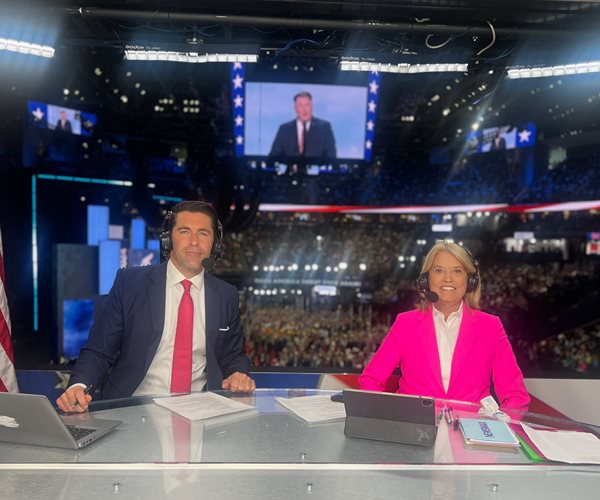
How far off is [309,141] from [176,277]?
8311 millimetres

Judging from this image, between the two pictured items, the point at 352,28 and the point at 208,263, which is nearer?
the point at 208,263

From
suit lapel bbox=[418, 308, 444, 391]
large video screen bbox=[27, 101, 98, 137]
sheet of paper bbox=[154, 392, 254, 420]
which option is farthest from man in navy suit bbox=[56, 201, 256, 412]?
large video screen bbox=[27, 101, 98, 137]

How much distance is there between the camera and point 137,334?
7.07ft

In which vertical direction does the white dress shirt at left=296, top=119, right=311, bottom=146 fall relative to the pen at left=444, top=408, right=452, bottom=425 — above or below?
above

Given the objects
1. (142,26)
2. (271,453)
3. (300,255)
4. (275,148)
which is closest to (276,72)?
(275,148)

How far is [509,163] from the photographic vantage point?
15.6m

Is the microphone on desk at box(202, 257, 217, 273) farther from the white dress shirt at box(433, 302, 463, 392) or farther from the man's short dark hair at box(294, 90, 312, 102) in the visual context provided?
the man's short dark hair at box(294, 90, 312, 102)

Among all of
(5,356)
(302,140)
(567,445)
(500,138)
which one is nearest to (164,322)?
(5,356)

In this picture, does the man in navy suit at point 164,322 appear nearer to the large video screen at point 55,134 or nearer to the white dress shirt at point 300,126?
the large video screen at point 55,134

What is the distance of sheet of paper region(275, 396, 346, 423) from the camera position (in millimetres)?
1596

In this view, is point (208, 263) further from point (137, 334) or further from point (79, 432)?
point (79, 432)

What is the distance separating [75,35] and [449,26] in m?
2.94

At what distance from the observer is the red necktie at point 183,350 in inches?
83.8

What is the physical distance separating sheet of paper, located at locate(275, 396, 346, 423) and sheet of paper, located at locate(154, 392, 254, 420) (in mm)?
140
